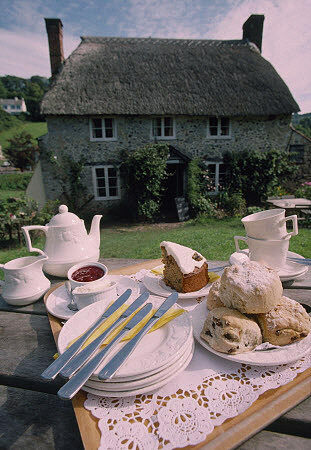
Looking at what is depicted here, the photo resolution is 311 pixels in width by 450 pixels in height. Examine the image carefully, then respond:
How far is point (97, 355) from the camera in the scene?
1.01 meters

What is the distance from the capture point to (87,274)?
5.69 ft

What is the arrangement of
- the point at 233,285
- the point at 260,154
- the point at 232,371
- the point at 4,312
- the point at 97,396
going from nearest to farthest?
the point at 97,396 < the point at 232,371 < the point at 233,285 < the point at 4,312 < the point at 260,154

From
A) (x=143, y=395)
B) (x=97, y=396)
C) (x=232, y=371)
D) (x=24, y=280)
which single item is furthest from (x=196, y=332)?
(x=24, y=280)

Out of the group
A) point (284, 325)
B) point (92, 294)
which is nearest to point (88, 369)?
point (92, 294)

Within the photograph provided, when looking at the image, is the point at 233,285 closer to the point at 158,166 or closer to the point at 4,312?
the point at 4,312

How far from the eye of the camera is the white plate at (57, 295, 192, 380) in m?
0.98

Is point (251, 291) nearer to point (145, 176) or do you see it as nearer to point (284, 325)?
point (284, 325)

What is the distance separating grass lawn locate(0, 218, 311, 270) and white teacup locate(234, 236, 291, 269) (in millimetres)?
4150

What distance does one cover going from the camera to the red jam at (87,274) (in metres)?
1.68

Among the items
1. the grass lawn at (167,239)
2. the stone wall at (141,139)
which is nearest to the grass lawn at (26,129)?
the stone wall at (141,139)

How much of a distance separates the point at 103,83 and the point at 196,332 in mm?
12494

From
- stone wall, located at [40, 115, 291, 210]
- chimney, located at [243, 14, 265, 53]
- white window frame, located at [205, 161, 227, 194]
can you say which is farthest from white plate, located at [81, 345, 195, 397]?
chimney, located at [243, 14, 265, 53]

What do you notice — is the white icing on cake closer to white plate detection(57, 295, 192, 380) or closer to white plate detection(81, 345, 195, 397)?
white plate detection(57, 295, 192, 380)

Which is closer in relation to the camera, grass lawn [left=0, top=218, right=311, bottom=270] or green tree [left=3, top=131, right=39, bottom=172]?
grass lawn [left=0, top=218, right=311, bottom=270]
